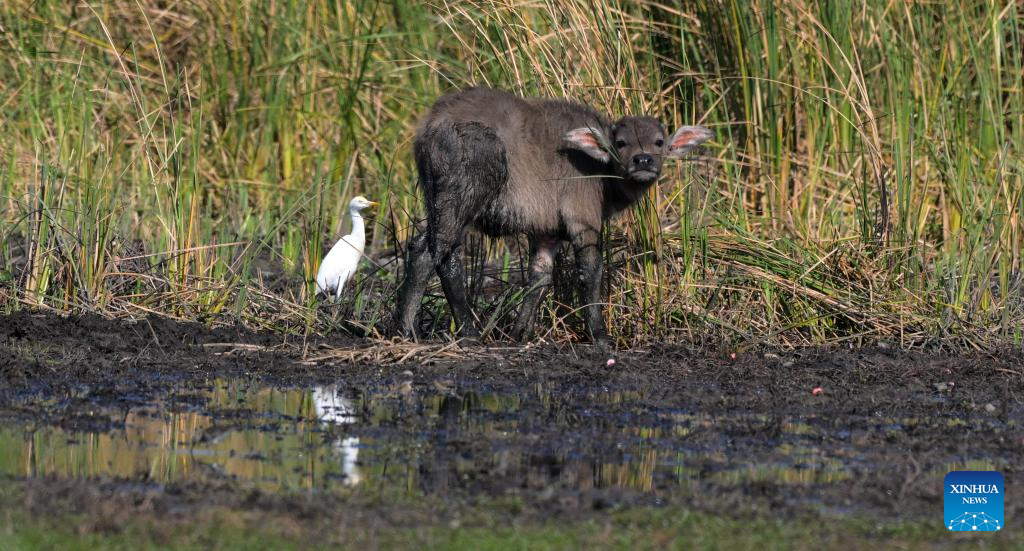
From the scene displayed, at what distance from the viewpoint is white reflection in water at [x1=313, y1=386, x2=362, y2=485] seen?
203 inches

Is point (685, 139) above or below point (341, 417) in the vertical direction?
above

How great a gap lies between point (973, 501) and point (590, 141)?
3.65m

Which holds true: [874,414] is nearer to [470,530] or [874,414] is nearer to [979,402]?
[979,402]

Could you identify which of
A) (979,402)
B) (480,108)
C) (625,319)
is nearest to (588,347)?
(625,319)

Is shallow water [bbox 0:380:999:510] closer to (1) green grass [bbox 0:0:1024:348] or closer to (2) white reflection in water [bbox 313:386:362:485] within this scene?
(2) white reflection in water [bbox 313:386:362:485]

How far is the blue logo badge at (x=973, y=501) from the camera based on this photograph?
4602 millimetres

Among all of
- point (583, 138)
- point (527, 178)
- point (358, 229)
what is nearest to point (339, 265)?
point (358, 229)

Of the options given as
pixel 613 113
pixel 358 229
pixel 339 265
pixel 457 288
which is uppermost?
pixel 613 113

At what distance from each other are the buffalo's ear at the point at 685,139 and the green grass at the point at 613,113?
0.40m

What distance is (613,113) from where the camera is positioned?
845 centimetres

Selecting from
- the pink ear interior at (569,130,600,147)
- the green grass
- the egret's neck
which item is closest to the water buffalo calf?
the pink ear interior at (569,130,600,147)

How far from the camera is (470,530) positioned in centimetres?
439

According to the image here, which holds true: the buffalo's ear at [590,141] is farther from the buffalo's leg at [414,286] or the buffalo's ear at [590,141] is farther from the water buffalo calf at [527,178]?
the buffalo's leg at [414,286]

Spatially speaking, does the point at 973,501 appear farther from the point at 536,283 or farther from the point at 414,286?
the point at 414,286
